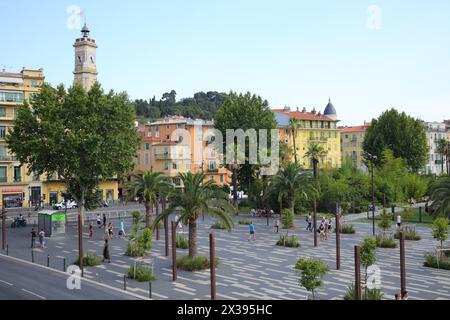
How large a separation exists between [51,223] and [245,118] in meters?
32.0

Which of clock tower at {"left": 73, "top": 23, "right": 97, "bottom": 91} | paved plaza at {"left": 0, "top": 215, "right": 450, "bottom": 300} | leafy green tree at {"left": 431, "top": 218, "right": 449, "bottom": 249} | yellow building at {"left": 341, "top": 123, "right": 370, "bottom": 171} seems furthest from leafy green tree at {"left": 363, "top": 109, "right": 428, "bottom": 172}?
leafy green tree at {"left": 431, "top": 218, "right": 449, "bottom": 249}

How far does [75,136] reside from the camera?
50.0 metres

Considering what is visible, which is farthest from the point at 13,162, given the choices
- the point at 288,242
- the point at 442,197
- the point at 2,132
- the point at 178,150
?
the point at 442,197

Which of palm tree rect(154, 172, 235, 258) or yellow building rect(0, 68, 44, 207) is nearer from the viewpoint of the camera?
palm tree rect(154, 172, 235, 258)

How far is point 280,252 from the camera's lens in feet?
123

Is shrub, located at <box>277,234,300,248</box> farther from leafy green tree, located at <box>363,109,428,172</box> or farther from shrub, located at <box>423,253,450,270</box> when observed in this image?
leafy green tree, located at <box>363,109,428,172</box>

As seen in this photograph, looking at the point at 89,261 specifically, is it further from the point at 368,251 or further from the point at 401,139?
the point at 401,139

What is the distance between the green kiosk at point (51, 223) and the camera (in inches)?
1818

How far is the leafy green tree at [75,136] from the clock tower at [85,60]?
35153 millimetres

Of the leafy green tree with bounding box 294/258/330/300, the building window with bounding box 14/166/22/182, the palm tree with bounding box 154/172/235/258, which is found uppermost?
the building window with bounding box 14/166/22/182

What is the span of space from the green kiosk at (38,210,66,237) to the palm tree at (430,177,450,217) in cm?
3126

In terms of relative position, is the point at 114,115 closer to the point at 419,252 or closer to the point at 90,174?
the point at 90,174

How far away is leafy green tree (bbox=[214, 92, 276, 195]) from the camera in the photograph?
69562 mm
